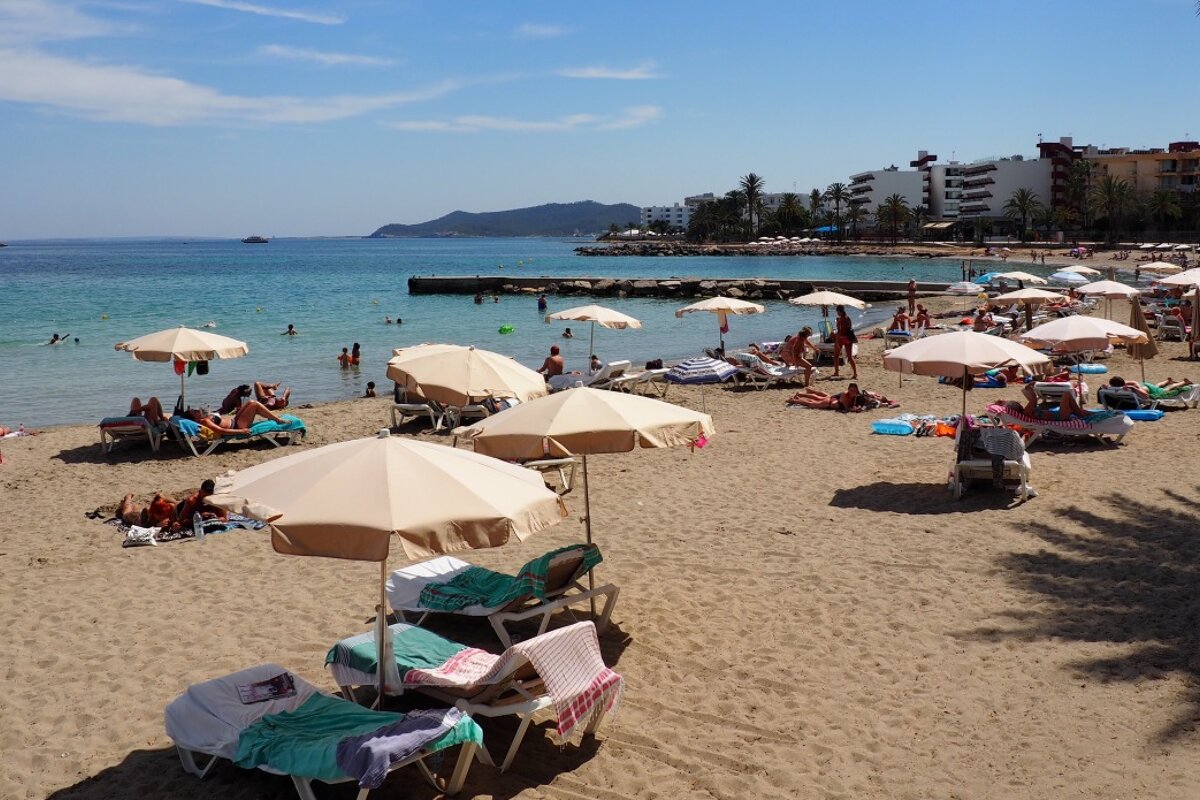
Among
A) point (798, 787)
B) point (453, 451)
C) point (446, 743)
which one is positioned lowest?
point (798, 787)

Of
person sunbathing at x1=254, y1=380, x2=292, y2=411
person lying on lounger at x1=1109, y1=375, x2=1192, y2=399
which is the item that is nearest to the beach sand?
person lying on lounger at x1=1109, y1=375, x2=1192, y2=399

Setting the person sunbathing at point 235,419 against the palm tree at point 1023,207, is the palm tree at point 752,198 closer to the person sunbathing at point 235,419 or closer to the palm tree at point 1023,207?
the palm tree at point 1023,207

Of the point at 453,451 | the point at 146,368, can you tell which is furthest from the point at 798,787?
the point at 146,368

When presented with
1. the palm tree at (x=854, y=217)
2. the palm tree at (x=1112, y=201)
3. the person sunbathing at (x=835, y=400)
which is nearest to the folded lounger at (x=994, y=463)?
the person sunbathing at (x=835, y=400)

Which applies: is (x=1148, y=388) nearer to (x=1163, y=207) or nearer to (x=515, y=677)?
(x=515, y=677)

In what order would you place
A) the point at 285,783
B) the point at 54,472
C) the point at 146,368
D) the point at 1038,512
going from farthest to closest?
the point at 146,368
the point at 54,472
the point at 1038,512
the point at 285,783

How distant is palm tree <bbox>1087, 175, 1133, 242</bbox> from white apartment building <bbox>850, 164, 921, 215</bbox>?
39.6 m

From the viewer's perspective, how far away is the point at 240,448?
14.2 m

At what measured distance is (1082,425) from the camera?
12.2 meters

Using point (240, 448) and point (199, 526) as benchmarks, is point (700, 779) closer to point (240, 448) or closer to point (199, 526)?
point (199, 526)

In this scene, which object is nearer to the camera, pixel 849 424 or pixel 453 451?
pixel 453 451

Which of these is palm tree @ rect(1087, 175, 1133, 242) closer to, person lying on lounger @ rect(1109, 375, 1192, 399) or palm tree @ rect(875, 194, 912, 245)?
palm tree @ rect(875, 194, 912, 245)

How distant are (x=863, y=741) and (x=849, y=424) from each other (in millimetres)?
9702

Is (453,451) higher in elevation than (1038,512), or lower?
higher
